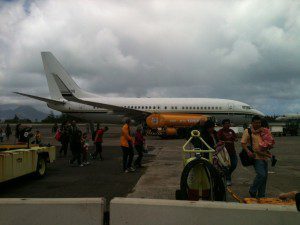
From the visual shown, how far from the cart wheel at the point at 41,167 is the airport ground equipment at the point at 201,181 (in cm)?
569

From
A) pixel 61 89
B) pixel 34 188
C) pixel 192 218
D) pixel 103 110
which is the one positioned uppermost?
pixel 61 89

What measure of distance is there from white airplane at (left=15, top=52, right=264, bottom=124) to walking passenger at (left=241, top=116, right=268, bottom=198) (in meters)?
22.9

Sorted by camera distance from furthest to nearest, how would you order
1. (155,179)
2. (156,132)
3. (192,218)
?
(156,132) < (155,179) < (192,218)

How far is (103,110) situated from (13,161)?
84.0 ft

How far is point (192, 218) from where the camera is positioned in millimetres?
3881

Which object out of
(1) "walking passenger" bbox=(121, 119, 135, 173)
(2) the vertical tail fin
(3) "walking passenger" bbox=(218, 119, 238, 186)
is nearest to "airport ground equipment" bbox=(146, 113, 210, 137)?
(2) the vertical tail fin

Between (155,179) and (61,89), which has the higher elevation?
(61,89)

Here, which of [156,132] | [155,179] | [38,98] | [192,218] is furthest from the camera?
[38,98]

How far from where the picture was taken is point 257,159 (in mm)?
6594

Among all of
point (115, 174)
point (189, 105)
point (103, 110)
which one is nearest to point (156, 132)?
point (189, 105)

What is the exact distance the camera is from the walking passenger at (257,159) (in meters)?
6.50

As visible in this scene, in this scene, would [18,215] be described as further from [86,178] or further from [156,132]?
[156,132]

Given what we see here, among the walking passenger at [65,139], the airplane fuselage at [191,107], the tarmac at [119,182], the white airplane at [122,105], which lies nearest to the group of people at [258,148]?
the tarmac at [119,182]

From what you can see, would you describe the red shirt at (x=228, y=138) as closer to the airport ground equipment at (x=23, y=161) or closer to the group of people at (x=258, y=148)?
the group of people at (x=258, y=148)
